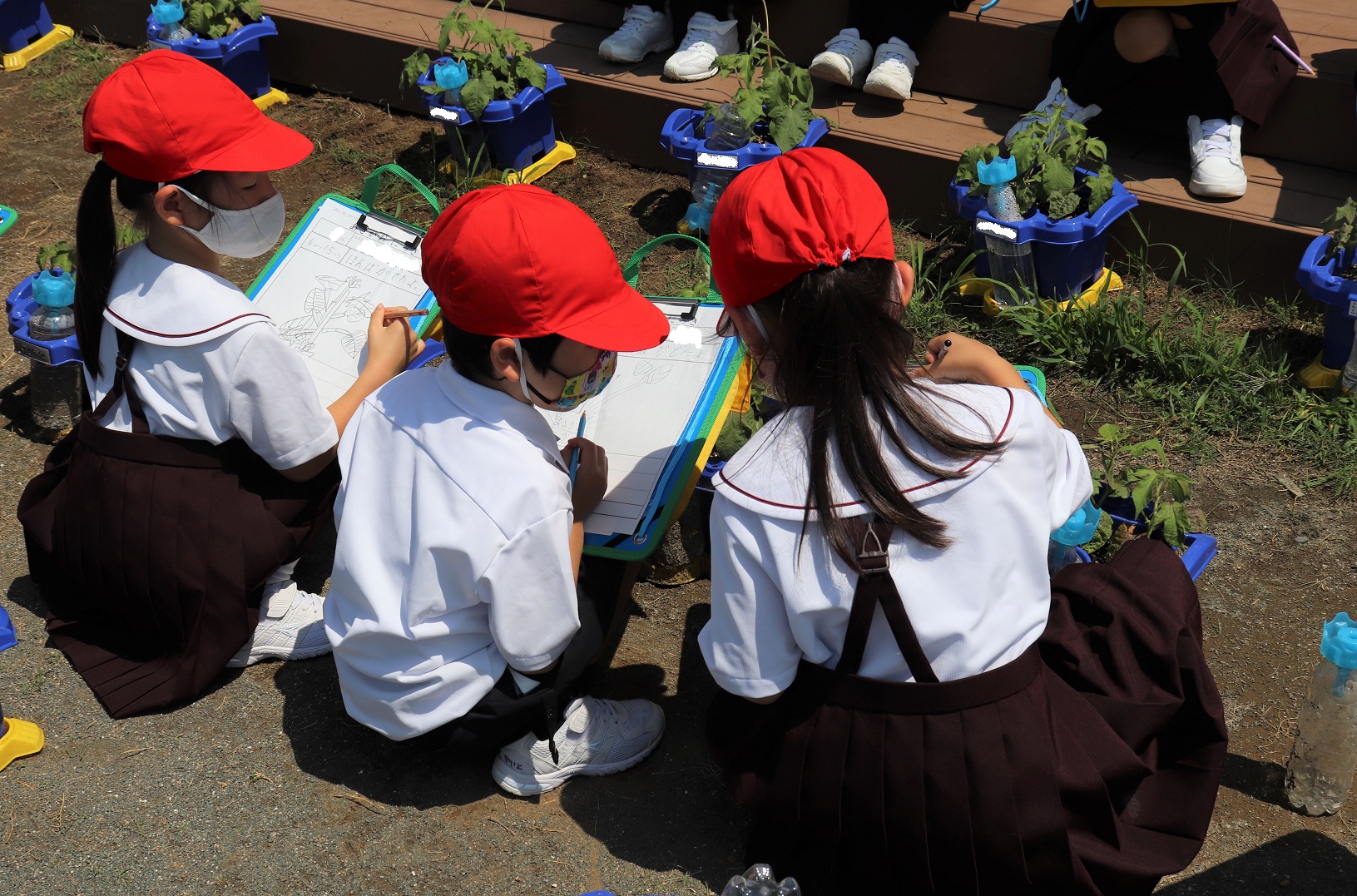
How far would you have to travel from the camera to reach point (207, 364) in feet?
7.06

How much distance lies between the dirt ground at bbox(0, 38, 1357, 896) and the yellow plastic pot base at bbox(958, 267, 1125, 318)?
2.07 ft

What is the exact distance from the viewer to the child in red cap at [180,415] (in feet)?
7.03

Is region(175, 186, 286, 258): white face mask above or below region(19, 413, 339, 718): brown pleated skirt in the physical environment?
above

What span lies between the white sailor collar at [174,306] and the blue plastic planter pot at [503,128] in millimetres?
1824

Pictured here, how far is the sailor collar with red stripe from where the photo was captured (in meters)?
1.59

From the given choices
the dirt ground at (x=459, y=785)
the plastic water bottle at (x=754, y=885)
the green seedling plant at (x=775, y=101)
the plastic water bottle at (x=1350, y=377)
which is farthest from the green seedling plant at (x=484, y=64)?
the plastic water bottle at (x=754, y=885)

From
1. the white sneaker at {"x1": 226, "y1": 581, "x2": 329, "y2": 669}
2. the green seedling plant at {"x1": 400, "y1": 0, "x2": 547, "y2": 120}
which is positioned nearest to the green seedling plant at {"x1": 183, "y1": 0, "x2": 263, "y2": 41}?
the green seedling plant at {"x1": 400, "y1": 0, "x2": 547, "y2": 120}

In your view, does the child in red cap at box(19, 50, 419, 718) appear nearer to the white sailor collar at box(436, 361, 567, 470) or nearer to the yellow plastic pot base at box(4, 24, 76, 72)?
the white sailor collar at box(436, 361, 567, 470)

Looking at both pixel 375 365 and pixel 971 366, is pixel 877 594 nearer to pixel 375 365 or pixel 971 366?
pixel 971 366

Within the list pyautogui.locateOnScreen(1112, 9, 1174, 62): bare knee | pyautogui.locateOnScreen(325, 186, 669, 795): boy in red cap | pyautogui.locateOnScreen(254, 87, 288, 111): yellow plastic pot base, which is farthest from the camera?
pyautogui.locateOnScreen(254, 87, 288, 111): yellow plastic pot base

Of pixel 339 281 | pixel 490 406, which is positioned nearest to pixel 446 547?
pixel 490 406

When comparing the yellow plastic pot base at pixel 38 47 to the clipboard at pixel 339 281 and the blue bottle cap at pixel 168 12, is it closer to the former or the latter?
the blue bottle cap at pixel 168 12

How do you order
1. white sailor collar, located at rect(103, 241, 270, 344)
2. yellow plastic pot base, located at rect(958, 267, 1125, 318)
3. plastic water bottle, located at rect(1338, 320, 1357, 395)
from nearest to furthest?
1. white sailor collar, located at rect(103, 241, 270, 344)
2. plastic water bottle, located at rect(1338, 320, 1357, 395)
3. yellow plastic pot base, located at rect(958, 267, 1125, 318)

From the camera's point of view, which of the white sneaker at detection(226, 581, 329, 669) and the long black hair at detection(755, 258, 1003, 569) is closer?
the long black hair at detection(755, 258, 1003, 569)
